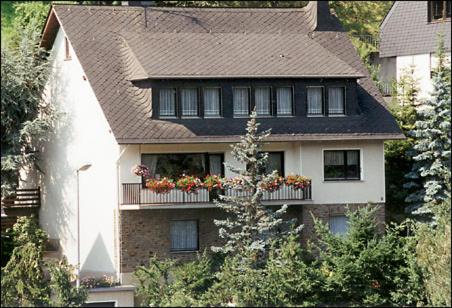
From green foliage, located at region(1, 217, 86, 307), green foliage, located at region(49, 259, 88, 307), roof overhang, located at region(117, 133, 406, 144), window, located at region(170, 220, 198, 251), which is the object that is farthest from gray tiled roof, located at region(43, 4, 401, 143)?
green foliage, located at region(49, 259, 88, 307)

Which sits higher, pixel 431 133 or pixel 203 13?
pixel 203 13

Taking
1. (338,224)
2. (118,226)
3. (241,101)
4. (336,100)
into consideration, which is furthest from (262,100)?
(118,226)

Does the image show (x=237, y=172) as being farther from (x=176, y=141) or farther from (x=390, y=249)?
(x=390, y=249)

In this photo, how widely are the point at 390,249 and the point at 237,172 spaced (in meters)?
5.31

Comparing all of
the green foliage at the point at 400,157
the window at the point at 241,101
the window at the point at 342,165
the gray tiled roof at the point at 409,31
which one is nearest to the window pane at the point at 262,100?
the window at the point at 241,101

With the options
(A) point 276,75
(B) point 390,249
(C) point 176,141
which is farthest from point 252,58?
(B) point 390,249

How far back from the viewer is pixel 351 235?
152 ft

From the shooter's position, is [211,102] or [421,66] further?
[421,66]

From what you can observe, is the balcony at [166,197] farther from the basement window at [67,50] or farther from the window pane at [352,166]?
the basement window at [67,50]

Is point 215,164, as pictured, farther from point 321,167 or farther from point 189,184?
point 321,167

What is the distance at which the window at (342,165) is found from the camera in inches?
1961

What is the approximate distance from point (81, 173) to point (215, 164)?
4.54 meters

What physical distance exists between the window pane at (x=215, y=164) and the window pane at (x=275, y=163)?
5.58ft

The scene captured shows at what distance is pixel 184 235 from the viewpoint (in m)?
48.1
